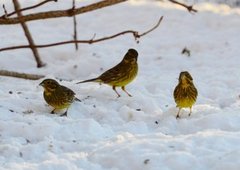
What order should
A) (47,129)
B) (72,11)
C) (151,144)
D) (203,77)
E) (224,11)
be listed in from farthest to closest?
(224,11) → (203,77) → (47,129) → (151,144) → (72,11)

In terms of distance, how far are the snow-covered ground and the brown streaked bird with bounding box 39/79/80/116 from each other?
0.17 metres

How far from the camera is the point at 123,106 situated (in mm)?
7742

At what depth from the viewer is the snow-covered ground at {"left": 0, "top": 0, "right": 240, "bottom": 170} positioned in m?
5.91

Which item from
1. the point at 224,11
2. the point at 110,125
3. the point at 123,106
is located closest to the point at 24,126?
the point at 110,125

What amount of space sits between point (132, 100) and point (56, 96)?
117cm

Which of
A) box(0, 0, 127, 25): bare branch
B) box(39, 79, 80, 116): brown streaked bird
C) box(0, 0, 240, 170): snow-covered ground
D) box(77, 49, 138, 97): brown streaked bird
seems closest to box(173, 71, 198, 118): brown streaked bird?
box(0, 0, 240, 170): snow-covered ground

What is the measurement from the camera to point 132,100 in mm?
8117

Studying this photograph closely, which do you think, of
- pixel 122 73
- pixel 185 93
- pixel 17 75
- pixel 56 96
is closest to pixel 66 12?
pixel 56 96

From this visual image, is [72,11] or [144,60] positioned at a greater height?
[72,11]

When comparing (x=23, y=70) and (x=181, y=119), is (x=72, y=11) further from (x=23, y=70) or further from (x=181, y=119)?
(x=23, y=70)

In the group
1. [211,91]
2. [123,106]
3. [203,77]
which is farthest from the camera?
[203,77]

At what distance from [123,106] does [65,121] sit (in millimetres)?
1039

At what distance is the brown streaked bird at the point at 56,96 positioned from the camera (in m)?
7.40

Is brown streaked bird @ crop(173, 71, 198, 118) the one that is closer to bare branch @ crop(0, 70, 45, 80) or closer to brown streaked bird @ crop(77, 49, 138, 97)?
brown streaked bird @ crop(77, 49, 138, 97)
